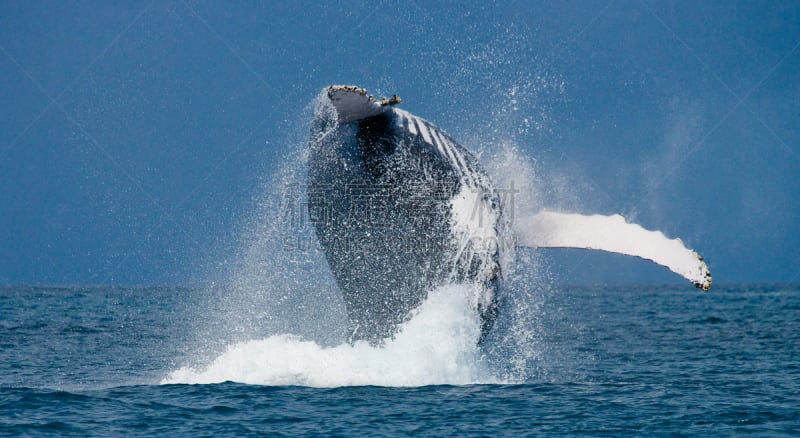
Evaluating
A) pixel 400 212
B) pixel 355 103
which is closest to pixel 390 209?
pixel 400 212

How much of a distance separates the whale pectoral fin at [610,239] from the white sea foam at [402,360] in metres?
2.18

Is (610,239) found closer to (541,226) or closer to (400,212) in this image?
(541,226)

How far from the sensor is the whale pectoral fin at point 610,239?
1202 cm

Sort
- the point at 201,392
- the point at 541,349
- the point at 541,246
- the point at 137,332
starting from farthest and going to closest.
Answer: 1. the point at 137,332
2. the point at 541,349
3. the point at 541,246
4. the point at 201,392

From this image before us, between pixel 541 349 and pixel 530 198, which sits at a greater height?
pixel 530 198

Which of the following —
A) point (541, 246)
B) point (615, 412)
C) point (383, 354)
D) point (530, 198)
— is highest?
point (530, 198)

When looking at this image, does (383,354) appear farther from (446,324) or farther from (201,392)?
(201,392)

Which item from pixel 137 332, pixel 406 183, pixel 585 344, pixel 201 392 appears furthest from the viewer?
pixel 137 332

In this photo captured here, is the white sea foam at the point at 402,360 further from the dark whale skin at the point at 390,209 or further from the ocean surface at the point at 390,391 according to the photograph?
the dark whale skin at the point at 390,209

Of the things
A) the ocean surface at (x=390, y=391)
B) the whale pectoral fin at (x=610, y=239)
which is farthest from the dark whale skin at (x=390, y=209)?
the whale pectoral fin at (x=610, y=239)

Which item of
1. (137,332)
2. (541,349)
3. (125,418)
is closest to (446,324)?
(125,418)

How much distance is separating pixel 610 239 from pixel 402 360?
353 cm

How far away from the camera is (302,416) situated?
34.7ft

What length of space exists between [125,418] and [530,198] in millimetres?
6908
